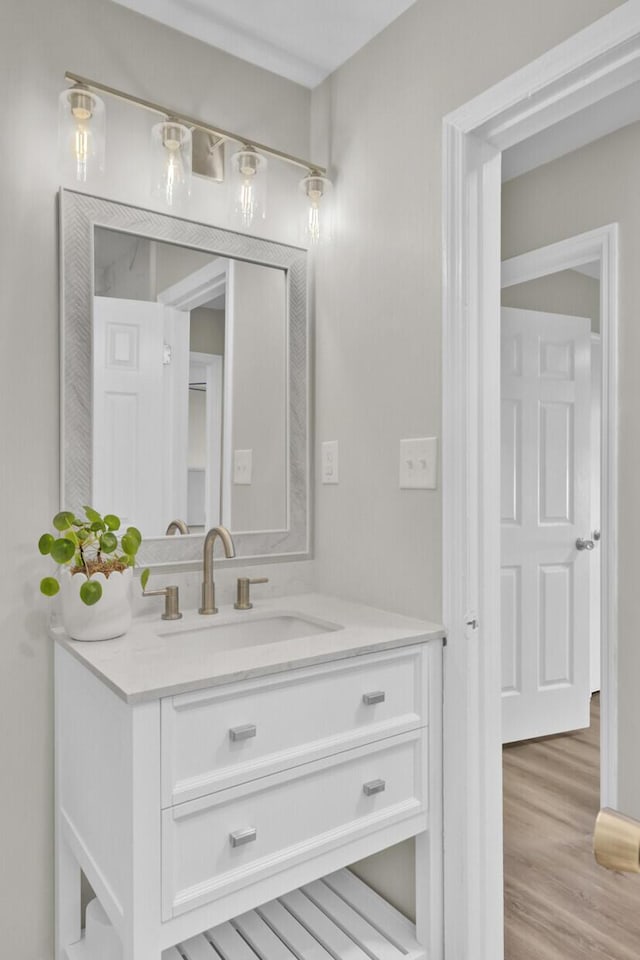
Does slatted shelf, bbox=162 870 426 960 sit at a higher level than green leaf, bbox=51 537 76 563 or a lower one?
lower

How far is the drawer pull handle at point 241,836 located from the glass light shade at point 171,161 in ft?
4.84

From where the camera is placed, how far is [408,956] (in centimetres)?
146

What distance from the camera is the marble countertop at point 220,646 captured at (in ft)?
3.81

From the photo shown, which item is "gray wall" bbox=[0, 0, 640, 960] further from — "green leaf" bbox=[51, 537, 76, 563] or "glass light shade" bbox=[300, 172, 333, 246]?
"green leaf" bbox=[51, 537, 76, 563]

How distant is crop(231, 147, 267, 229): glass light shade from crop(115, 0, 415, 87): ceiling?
0.33 m

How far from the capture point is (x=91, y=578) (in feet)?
4.56

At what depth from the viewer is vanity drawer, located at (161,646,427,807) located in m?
1.16

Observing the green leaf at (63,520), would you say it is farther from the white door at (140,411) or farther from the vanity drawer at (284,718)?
the vanity drawer at (284,718)

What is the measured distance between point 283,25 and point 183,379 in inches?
40.1

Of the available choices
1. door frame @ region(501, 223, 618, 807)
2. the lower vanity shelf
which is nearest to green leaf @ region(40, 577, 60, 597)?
the lower vanity shelf

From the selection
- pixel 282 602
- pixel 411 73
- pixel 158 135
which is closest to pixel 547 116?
pixel 411 73

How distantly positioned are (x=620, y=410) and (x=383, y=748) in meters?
1.51

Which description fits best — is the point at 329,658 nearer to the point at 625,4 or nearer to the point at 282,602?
the point at 282,602

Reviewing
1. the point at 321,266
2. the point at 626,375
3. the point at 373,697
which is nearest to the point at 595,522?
the point at 626,375
